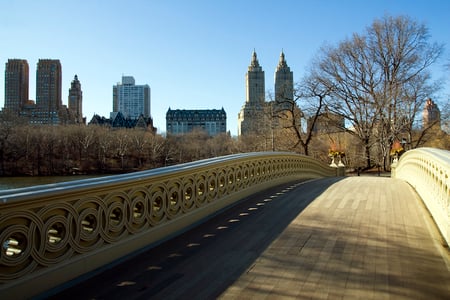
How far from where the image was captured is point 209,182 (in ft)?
21.0

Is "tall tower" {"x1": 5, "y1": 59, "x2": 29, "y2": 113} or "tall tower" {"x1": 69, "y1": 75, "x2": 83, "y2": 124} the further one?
"tall tower" {"x1": 69, "y1": 75, "x2": 83, "y2": 124}

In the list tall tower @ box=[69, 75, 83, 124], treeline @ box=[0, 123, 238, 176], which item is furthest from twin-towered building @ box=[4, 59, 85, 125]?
treeline @ box=[0, 123, 238, 176]

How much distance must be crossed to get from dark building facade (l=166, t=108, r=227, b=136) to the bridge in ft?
540

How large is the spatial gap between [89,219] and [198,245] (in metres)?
1.45

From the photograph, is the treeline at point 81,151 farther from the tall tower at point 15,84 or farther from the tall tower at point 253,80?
the tall tower at point 15,84

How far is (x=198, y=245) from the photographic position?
4.57m

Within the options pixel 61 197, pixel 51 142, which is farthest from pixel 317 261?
pixel 51 142

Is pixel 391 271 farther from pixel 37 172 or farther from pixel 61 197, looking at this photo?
pixel 37 172

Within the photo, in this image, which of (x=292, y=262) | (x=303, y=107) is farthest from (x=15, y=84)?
(x=292, y=262)

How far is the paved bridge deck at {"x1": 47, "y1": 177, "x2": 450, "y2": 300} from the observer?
10.4 feet

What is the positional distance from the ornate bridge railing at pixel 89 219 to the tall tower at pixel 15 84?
160131 mm

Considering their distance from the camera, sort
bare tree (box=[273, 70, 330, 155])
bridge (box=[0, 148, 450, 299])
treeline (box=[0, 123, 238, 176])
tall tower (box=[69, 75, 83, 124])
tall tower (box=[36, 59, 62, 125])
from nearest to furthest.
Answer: bridge (box=[0, 148, 450, 299]) < bare tree (box=[273, 70, 330, 155]) < treeline (box=[0, 123, 238, 176]) < tall tower (box=[36, 59, 62, 125]) < tall tower (box=[69, 75, 83, 124])

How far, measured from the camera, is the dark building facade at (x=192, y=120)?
171375 millimetres

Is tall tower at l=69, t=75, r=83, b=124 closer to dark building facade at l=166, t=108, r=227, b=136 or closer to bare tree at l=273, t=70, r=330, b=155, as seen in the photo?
dark building facade at l=166, t=108, r=227, b=136
